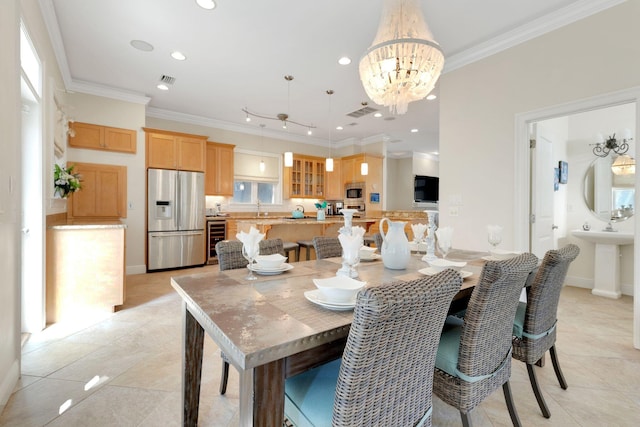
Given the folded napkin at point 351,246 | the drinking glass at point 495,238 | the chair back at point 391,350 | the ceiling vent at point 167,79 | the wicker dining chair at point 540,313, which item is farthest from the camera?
the ceiling vent at point 167,79

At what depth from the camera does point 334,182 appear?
7.27m

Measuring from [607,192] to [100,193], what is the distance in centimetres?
713

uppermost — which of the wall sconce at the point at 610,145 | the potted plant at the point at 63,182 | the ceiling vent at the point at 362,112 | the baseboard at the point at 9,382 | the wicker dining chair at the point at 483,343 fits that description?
the ceiling vent at the point at 362,112

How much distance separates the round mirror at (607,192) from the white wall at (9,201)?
6.00 metres

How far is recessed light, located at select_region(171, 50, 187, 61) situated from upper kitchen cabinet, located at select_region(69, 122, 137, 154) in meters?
1.71

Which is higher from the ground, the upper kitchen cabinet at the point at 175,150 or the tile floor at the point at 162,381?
the upper kitchen cabinet at the point at 175,150

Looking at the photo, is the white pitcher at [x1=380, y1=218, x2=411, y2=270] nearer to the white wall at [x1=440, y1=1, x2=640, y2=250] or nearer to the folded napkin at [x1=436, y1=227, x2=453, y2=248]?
the folded napkin at [x1=436, y1=227, x2=453, y2=248]

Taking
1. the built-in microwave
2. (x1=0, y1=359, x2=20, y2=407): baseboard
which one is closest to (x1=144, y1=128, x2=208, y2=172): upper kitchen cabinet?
the built-in microwave

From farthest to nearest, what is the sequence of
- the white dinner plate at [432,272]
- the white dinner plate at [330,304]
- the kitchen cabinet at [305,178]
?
1. the kitchen cabinet at [305,178]
2. the white dinner plate at [432,272]
3. the white dinner plate at [330,304]

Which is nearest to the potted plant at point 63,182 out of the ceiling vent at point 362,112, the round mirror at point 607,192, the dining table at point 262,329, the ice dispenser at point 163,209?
the ice dispenser at point 163,209

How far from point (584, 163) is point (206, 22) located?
5128 millimetres

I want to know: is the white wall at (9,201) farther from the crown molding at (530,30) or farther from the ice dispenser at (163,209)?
the crown molding at (530,30)

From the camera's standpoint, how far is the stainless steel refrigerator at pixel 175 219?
15.5 ft

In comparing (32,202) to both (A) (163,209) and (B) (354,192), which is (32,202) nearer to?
(A) (163,209)
